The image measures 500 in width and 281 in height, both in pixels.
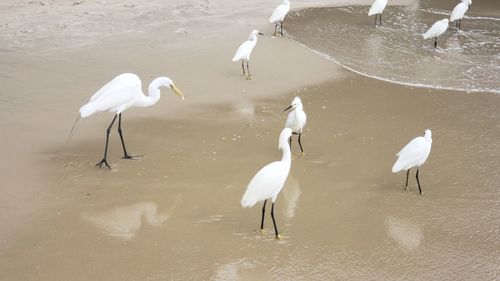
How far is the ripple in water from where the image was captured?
35.6 ft

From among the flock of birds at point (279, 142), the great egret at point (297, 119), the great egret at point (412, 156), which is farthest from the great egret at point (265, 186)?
the great egret at point (297, 119)

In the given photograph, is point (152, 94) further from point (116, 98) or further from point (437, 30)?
point (437, 30)

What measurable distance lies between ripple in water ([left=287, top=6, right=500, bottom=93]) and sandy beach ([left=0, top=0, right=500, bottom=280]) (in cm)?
79

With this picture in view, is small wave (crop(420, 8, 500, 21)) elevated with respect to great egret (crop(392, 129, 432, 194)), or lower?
lower

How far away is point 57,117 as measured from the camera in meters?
7.86

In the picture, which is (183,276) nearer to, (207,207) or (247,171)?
(207,207)

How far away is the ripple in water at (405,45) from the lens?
10836 millimetres

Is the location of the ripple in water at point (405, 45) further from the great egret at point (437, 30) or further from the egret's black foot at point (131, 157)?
the egret's black foot at point (131, 157)

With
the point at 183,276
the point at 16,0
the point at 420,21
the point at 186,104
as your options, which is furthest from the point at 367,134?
the point at 16,0

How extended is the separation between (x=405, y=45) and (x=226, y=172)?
25.9 feet

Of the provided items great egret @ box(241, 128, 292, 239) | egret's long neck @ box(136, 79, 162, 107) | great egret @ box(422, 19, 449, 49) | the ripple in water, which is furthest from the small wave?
great egret @ box(241, 128, 292, 239)

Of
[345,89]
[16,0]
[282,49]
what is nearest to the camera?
[345,89]

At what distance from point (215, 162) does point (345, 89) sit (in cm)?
373

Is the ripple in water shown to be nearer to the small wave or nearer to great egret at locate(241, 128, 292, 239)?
the small wave
